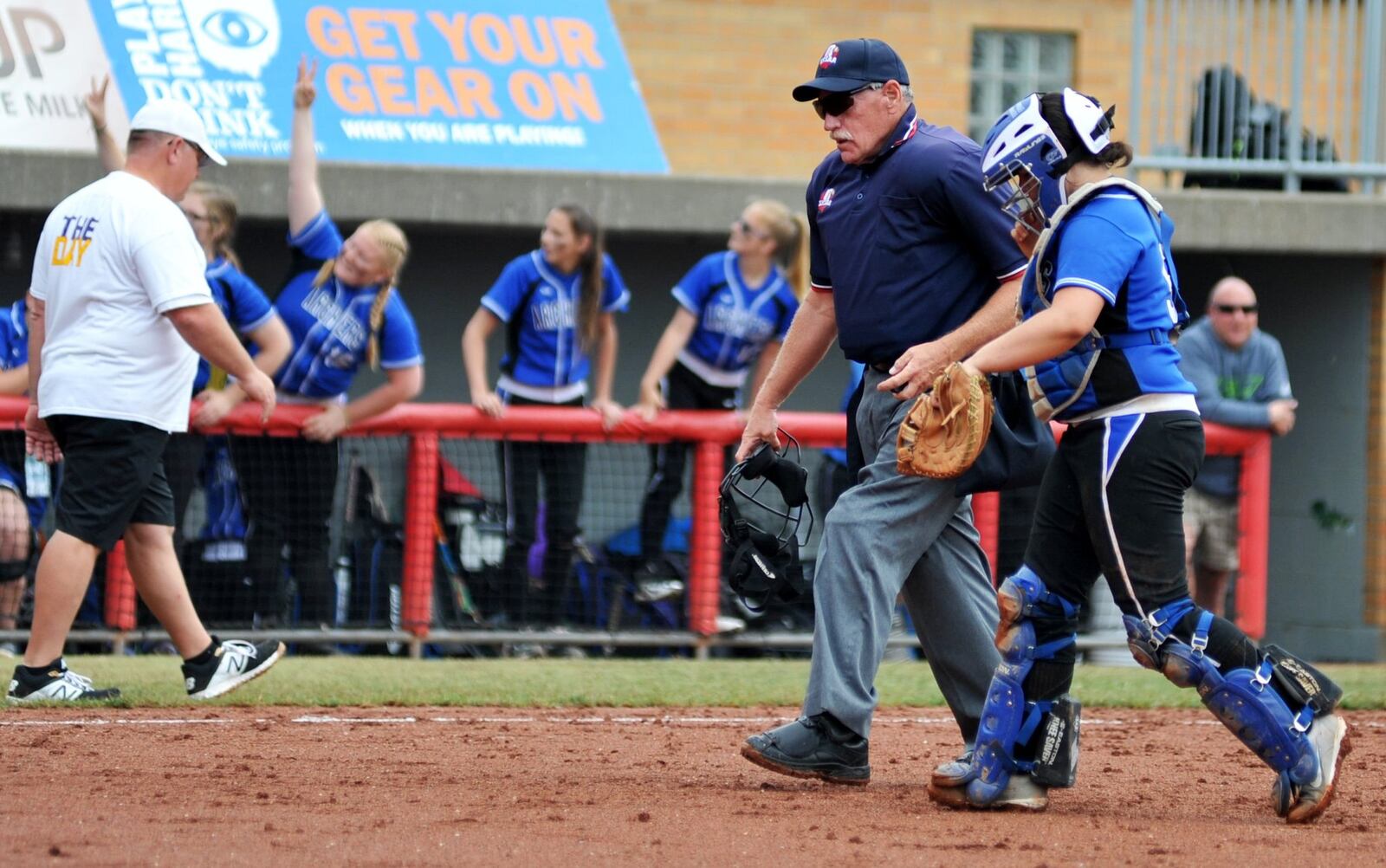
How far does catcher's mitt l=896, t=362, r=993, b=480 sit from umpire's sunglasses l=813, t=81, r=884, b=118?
35.6 inches

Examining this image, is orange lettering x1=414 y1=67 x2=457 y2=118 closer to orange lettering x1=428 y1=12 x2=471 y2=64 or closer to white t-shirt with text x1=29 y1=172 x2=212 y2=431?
orange lettering x1=428 y1=12 x2=471 y2=64

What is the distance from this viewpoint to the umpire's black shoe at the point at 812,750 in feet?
16.9

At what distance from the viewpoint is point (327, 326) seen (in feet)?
29.7

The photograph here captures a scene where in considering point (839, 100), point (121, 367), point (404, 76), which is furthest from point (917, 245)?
point (404, 76)

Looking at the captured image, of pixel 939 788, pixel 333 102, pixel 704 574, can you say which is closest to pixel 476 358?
pixel 704 574

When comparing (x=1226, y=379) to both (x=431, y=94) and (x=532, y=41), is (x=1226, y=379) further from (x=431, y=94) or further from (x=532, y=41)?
(x=431, y=94)

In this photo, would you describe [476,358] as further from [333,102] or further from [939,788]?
[939,788]

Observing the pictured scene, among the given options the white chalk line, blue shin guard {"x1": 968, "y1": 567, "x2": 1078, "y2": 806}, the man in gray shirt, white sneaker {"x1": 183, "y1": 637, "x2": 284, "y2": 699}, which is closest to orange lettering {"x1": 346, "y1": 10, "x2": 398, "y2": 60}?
the man in gray shirt

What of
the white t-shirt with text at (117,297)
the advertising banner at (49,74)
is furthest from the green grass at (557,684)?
the advertising banner at (49,74)

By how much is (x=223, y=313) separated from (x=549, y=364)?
2.00 meters

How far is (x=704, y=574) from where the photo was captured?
31.3ft

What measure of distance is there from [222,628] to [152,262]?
2.82 meters

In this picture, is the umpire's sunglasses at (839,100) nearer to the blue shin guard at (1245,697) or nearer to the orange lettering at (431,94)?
the blue shin guard at (1245,697)

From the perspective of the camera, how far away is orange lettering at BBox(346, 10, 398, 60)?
37.5 feet
